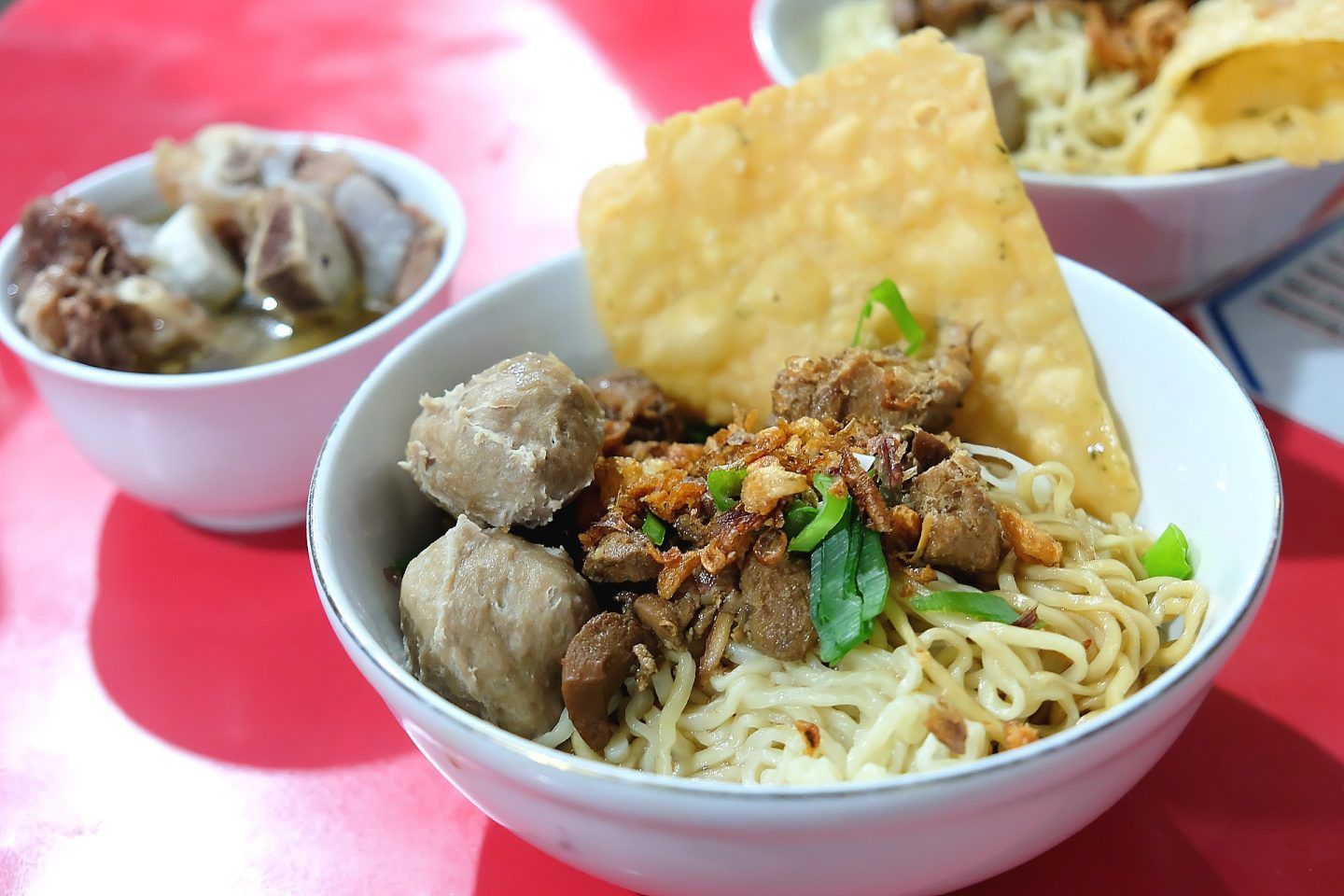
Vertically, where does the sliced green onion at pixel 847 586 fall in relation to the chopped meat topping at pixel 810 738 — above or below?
above

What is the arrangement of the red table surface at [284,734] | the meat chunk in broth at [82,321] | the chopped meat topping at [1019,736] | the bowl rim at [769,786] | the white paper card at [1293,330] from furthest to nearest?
the white paper card at [1293,330] → the meat chunk in broth at [82,321] → the red table surface at [284,734] → the chopped meat topping at [1019,736] → the bowl rim at [769,786]

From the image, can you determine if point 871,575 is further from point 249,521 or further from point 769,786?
point 249,521

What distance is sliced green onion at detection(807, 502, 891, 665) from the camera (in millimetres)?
1609

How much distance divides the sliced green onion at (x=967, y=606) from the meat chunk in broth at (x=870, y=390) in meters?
0.35

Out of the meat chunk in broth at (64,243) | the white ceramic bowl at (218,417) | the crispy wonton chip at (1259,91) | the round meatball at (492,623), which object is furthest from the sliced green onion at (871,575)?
the meat chunk in broth at (64,243)

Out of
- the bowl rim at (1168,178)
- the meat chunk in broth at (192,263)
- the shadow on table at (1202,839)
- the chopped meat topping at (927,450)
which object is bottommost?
the shadow on table at (1202,839)

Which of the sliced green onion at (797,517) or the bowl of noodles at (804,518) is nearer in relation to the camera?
the bowl of noodles at (804,518)

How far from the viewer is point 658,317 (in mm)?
2178

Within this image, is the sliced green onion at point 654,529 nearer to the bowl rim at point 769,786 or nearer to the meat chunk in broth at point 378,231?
the bowl rim at point 769,786

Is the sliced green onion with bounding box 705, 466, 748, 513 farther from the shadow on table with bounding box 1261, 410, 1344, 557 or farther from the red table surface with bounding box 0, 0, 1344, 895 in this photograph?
the shadow on table with bounding box 1261, 410, 1344, 557

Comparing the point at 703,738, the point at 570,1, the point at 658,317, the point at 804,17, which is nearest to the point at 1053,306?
the point at 658,317

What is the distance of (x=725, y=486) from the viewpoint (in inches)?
67.6

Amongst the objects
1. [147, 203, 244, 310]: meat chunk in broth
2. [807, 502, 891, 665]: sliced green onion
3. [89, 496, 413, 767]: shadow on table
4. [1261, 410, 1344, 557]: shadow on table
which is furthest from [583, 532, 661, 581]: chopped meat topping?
[147, 203, 244, 310]: meat chunk in broth

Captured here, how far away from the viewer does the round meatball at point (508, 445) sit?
5.52ft
